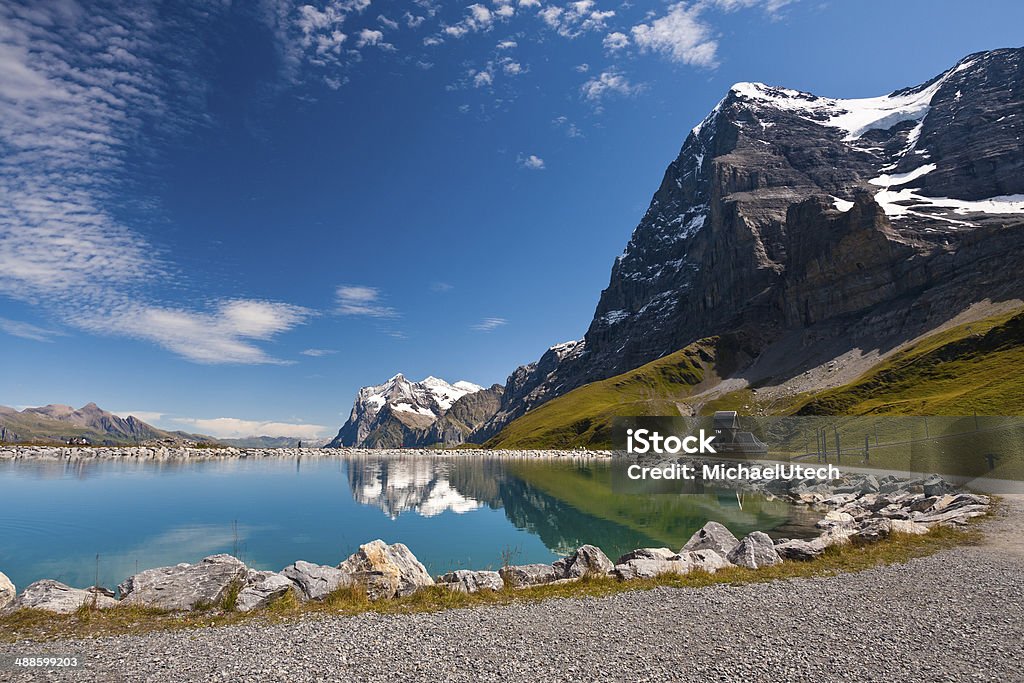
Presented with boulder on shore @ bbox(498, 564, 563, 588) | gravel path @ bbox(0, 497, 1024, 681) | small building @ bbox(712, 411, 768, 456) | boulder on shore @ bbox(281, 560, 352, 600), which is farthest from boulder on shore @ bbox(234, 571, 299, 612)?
small building @ bbox(712, 411, 768, 456)

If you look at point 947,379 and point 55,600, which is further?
point 947,379

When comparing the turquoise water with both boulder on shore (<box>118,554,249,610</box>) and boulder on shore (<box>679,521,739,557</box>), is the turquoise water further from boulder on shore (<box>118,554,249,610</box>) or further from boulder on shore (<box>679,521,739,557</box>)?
boulder on shore (<box>118,554,249,610</box>)

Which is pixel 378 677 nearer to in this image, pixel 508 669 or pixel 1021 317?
pixel 508 669

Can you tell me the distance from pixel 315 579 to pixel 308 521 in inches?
1094

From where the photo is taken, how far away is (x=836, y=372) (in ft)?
601

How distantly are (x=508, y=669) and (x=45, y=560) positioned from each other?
3010 centimetres

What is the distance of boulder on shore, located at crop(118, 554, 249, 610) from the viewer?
48.8 feet

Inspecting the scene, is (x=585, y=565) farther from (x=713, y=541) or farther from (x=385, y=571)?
(x=713, y=541)

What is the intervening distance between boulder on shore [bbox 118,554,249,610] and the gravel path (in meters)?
2.53

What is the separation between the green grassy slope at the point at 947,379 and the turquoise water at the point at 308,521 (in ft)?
176

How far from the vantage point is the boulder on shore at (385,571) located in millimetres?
16312

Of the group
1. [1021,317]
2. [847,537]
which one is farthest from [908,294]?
[847,537]

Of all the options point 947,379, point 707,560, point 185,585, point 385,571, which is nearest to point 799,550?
point 707,560

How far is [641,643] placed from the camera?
38.8 ft
